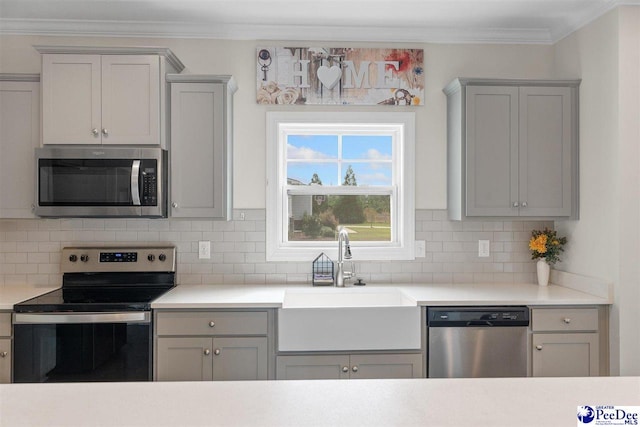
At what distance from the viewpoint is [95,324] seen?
2.71 m

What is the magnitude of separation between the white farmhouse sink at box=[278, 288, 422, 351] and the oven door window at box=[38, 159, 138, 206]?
1.21m

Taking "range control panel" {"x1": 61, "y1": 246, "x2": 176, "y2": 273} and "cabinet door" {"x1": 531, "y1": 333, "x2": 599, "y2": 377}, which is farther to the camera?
"range control panel" {"x1": 61, "y1": 246, "x2": 176, "y2": 273}

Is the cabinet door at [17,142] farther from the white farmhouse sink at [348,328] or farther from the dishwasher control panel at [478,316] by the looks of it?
the dishwasher control panel at [478,316]

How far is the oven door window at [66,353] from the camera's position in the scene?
2707mm

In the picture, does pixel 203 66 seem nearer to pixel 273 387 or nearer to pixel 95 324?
pixel 95 324

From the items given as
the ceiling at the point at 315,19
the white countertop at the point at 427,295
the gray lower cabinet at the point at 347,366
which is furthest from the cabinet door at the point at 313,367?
the ceiling at the point at 315,19

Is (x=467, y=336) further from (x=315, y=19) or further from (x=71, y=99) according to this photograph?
(x=71, y=99)

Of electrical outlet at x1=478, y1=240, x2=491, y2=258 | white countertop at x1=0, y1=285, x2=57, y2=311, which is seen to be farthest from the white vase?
white countertop at x1=0, y1=285, x2=57, y2=311

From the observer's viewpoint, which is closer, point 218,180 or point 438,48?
point 218,180

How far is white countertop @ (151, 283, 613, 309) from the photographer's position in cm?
282

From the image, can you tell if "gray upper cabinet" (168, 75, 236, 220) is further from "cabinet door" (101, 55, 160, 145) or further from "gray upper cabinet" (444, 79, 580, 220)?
"gray upper cabinet" (444, 79, 580, 220)

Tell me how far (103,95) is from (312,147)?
1392 mm

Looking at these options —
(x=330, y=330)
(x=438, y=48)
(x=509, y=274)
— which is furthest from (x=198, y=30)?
(x=509, y=274)

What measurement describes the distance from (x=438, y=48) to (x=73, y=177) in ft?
8.30
